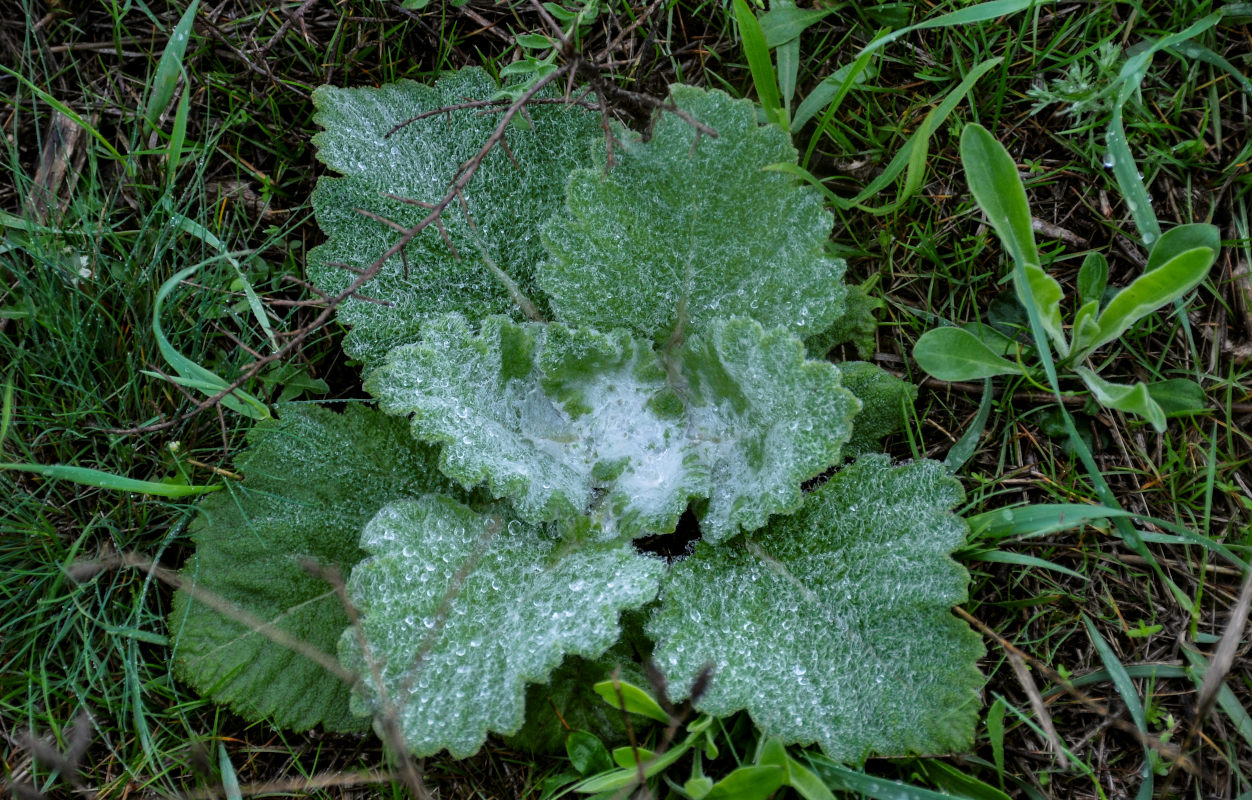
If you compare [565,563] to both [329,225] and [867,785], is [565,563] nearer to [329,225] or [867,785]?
[867,785]

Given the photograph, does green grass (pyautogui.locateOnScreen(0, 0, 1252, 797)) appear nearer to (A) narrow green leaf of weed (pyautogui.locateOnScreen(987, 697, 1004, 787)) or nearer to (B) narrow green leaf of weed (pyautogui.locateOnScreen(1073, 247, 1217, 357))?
(A) narrow green leaf of weed (pyautogui.locateOnScreen(987, 697, 1004, 787))

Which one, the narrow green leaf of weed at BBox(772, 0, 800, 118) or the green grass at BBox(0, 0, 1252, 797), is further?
the narrow green leaf of weed at BBox(772, 0, 800, 118)

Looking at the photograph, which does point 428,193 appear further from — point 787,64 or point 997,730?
point 997,730

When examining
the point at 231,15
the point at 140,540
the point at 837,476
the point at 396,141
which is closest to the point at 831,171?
the point at 837,476

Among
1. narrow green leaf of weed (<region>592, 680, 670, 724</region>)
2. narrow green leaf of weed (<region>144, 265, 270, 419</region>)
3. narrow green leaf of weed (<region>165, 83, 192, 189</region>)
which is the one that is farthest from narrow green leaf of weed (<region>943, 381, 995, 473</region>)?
narrow green leaf of weed (<region>165, 83, 192, 189</region>)

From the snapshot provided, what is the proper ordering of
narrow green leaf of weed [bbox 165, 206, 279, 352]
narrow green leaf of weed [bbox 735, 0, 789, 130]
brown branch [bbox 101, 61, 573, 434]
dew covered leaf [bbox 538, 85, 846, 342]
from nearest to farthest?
brown branch [bbox 101, 61, 573, 434]
dew covered leaf [bbox 538, 85, 846, 342]
narrow green leaf of weed [bbox 735, 0, 789, 130]
narrow green leaf of weed [bbox 165, 206, 279, 352]

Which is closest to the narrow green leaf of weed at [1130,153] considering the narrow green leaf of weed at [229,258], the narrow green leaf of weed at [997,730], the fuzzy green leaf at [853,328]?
the fuzzy green leaf at [853,328]

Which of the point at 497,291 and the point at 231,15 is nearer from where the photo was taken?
the point at 497,291
